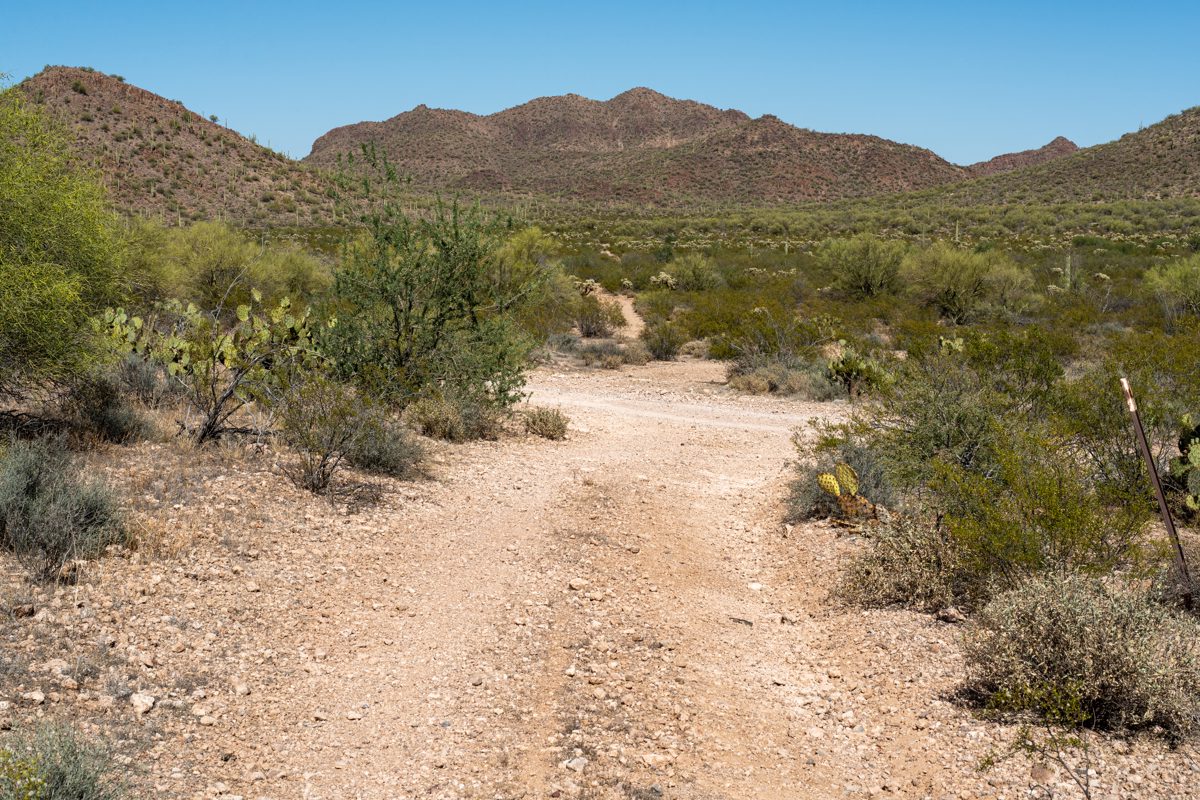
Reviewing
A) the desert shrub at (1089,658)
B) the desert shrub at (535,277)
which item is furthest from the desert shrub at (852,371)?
the desert shrub at (1089,658)

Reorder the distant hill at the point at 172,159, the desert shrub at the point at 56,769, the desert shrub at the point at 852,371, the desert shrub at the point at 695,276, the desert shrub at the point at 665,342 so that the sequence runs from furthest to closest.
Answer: the distant hill at the point at 172,159
the desert shrub at the point at 695,276
the desert shrub at the point at 665,342
the desert shrub at the point at 852,371
the desert shrub at the point at 56,769

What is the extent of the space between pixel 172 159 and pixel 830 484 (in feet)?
157

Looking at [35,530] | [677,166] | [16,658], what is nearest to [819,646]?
[16,658]

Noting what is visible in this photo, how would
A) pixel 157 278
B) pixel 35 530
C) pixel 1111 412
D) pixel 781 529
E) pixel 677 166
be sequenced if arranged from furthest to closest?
pixel 677 166, pixel 157 278, pixel 781 529, pixel 1111 412, pixel 35 530

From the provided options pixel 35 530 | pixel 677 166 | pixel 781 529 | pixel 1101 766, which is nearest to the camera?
pixel 1101 766

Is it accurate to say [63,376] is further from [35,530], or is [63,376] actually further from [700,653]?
[700,653]

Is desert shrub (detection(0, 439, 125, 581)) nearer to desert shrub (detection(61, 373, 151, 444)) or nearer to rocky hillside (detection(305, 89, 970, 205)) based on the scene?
desert shrub (detection(61, 373, 151, 444))

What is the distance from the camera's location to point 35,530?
5.53 m

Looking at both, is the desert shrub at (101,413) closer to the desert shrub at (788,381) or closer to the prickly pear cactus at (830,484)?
the prickly pear cactus at (830,484)

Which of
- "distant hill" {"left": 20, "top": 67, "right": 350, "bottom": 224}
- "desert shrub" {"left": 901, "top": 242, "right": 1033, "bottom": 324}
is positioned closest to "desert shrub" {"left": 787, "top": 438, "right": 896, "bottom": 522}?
"desert shrub" {"left": 901, "top": 242, "right": 1033, "bottom": 324}

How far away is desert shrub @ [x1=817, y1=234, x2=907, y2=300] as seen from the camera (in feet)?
91.4

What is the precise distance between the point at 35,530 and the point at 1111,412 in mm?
8135

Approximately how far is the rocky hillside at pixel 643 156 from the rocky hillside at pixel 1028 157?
5210 cm

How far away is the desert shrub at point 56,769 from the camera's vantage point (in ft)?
10.4
